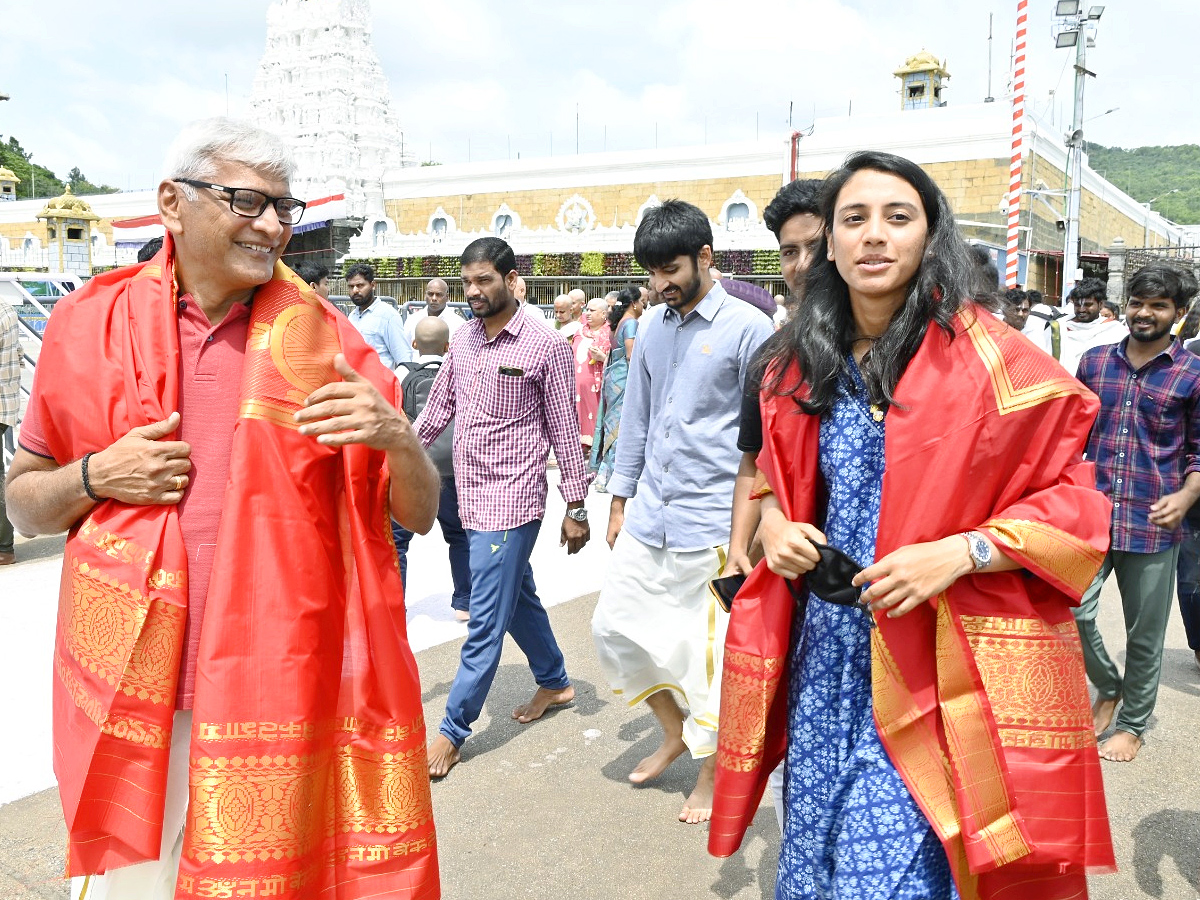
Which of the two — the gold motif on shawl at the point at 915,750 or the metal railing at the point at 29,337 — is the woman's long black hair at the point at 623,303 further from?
the gold motif on shawl at the point at 915,750

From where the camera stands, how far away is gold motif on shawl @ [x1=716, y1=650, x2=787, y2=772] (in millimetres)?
2256

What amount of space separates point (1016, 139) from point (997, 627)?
11144 millimetres

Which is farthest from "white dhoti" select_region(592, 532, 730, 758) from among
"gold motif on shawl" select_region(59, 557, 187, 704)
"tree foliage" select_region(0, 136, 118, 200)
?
"tree foliage" select_region(0, 136, 118, 200)

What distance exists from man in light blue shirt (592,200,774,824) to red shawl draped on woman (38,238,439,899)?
169 centimetres

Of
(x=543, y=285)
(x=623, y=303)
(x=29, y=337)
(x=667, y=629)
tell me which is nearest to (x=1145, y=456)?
(x=667, y=629)

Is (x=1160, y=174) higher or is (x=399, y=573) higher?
(x=1160, y=174)

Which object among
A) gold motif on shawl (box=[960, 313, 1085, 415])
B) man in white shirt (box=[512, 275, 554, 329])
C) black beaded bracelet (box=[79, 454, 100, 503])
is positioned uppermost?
A: man in white shirt (box=[512, 275, 554, 329])

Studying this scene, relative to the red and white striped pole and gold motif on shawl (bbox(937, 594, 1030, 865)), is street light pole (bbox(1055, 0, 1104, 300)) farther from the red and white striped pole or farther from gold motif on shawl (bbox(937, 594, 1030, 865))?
gold motif on shawl (bbox(937, 594, 1030, 865))

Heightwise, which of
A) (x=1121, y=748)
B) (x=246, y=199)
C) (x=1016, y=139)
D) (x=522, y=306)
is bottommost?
(x=1121, y=748)

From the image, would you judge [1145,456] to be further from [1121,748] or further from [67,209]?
[67,209]

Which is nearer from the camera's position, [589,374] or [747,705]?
[747,705]

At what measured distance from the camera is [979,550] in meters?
1.93

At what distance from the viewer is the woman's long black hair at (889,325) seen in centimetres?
206

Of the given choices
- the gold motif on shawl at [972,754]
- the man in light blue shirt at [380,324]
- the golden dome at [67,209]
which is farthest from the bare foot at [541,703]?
the golden dome at [67,209]
